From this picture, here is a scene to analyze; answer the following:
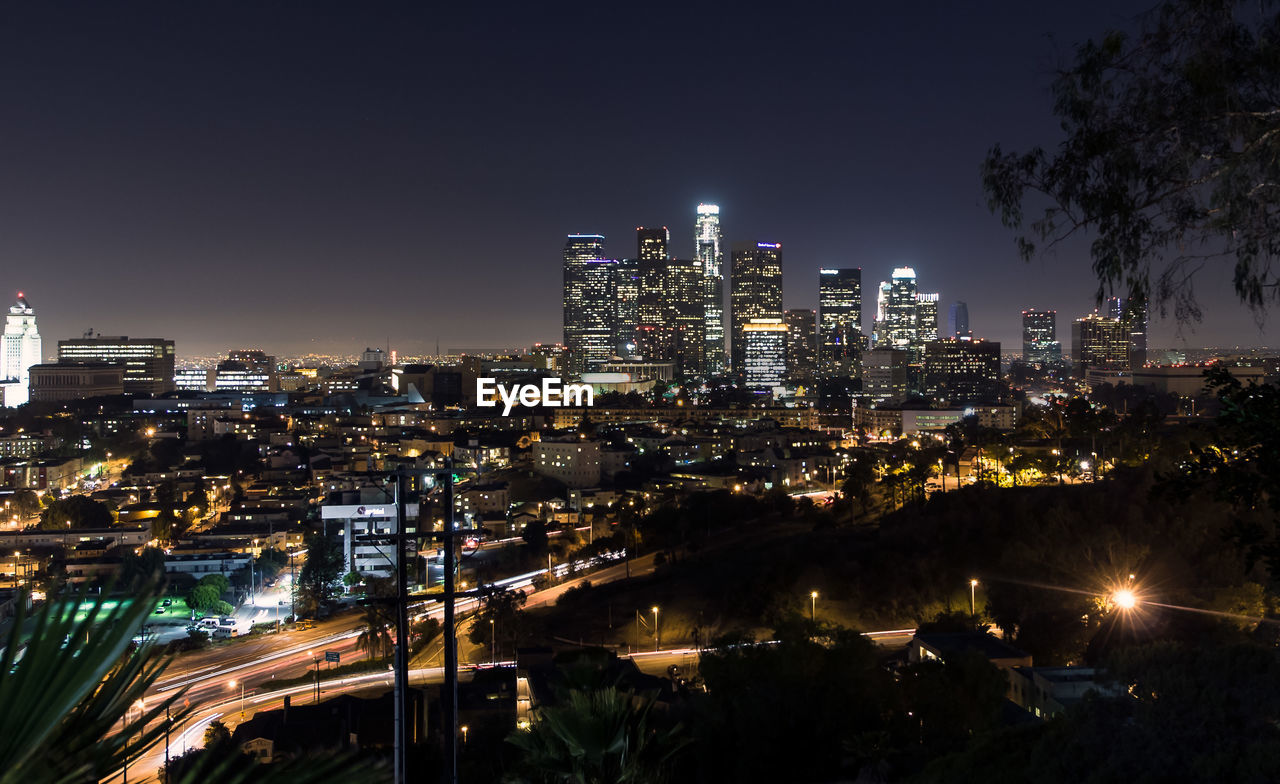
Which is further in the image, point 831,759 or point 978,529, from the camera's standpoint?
point 978,529

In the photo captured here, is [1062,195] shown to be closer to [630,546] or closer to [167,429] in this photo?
[630,546]

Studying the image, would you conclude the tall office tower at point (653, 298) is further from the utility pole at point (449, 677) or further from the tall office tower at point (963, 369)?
the utility pole at point (449, 677)

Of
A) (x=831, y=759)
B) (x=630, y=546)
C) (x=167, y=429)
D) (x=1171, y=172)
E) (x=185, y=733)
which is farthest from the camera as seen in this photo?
(x=167, y=429)

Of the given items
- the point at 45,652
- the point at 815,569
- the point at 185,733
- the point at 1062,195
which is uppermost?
the point at 1062,195

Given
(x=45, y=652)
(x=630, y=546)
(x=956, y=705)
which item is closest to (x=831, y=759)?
(x=956, y=705)

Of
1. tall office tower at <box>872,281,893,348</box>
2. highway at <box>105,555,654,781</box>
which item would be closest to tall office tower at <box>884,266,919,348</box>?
tall office tower at <box>872,281,893,348</box>
